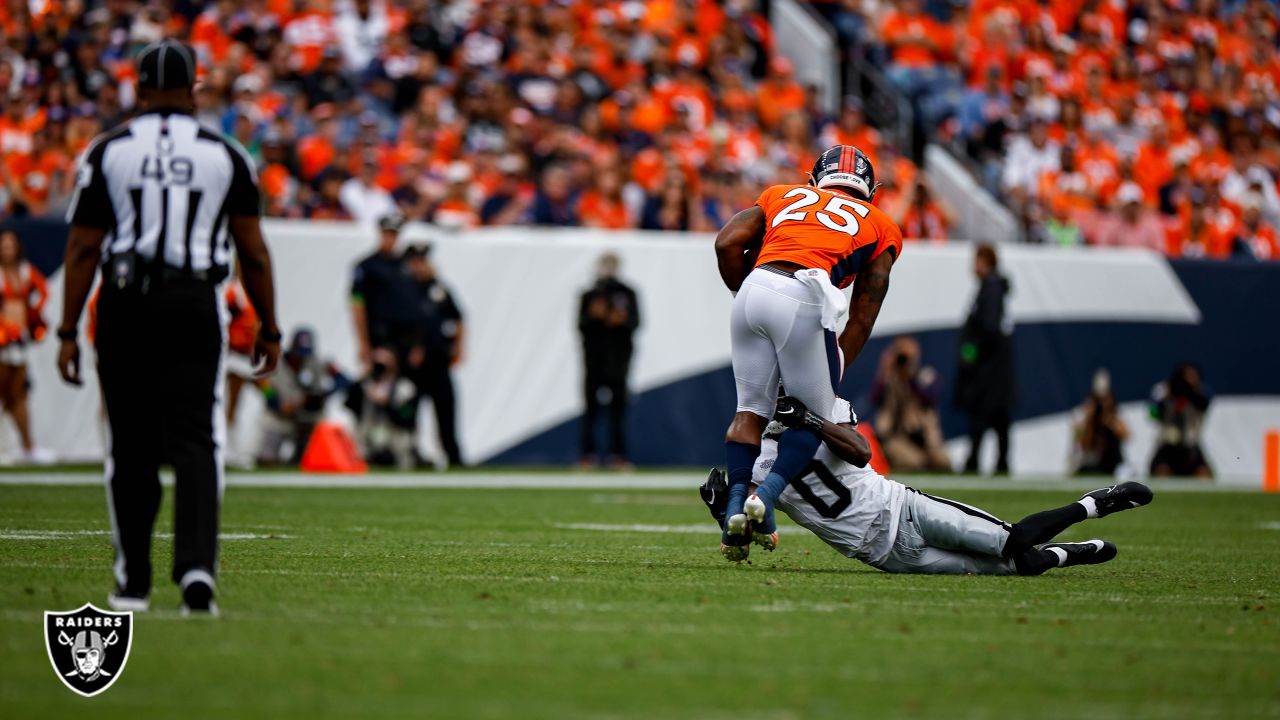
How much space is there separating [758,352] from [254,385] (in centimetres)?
1078

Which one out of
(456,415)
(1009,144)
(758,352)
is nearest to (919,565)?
(758,352)

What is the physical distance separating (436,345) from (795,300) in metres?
10.2

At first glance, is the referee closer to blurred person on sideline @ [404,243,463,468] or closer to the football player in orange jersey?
the football player in orange jersey

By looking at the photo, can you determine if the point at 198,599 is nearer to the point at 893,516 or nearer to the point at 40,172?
the point at 893,516

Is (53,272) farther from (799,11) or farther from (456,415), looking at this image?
(799,11)

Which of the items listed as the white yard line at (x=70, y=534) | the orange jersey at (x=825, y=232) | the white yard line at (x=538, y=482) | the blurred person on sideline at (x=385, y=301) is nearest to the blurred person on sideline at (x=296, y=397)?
the blurred person on sideline at (x=385, y=301)

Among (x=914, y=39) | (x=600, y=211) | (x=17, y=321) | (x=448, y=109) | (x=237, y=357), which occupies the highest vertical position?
(x=914, y=39)

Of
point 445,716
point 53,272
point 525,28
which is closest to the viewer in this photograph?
point 445,716

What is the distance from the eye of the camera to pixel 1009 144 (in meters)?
25.3

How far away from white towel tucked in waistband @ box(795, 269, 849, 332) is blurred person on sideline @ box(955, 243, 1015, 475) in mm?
10833

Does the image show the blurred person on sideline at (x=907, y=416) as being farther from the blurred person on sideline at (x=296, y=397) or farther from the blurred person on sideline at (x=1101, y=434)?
the blurred person on sideline at (x=296, y=397)

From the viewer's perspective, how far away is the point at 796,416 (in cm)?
815

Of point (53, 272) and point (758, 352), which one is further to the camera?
point (53, 272)

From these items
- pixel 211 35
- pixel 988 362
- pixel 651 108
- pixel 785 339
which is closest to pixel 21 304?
pixel 211 35
